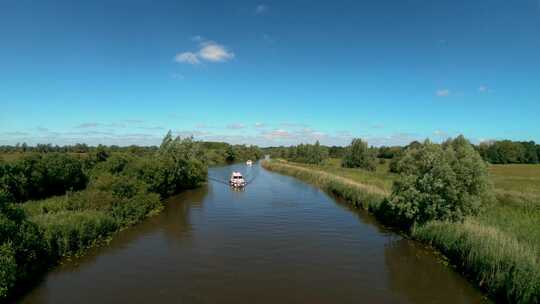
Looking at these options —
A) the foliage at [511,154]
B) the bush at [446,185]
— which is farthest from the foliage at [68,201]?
the foliage at [511,154]

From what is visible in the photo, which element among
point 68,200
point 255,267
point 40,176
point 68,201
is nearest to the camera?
point 255,267

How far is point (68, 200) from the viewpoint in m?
23.4

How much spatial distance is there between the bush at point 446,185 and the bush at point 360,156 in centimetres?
5792

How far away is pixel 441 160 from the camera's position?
1995cm

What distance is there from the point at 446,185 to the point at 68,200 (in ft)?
88.8

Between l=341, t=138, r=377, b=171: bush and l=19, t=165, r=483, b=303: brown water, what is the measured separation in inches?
2111

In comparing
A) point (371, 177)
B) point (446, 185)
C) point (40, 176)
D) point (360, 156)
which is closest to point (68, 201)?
point (40, 176)

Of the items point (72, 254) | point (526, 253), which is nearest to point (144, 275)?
point (72, 254)

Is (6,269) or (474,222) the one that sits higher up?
(474,222)

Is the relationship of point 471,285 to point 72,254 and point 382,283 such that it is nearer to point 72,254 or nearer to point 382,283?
point 382,283

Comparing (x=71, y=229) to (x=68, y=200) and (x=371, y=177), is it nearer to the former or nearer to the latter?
(x=68, y=200)

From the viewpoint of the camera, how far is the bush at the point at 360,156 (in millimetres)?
78375

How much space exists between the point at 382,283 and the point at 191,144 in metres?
45.8

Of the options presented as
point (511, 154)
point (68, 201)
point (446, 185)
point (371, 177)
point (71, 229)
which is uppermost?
point (511, 154)
